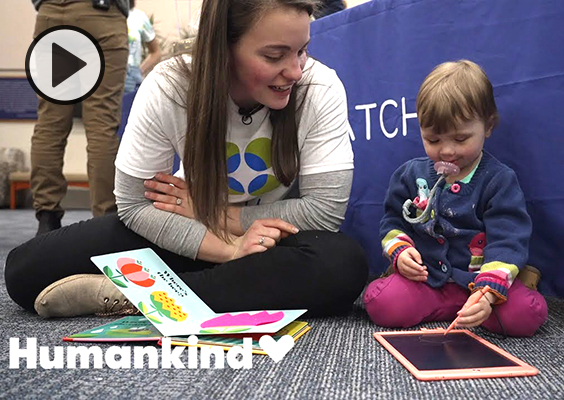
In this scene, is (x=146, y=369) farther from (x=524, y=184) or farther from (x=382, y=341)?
(x=524, y=184)

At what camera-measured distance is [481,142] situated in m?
1.08

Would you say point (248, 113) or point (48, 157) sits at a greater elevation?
point (248, 113)

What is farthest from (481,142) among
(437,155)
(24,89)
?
(24,89)

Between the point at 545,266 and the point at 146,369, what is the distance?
774 millimetres

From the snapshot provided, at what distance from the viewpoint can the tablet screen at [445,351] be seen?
0.81m

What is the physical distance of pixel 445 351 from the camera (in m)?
0.88

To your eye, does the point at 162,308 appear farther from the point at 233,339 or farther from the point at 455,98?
the point at 455,98

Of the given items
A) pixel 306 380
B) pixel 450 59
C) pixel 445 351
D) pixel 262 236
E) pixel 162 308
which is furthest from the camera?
pixel 450 59

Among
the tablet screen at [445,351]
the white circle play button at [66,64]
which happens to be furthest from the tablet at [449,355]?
the white circle play button at [66,64]

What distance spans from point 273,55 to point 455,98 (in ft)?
1.06

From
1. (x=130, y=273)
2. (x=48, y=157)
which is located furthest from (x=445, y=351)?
(x=48, y=157)

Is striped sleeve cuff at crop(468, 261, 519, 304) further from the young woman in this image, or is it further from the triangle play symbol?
the triangle play symbol

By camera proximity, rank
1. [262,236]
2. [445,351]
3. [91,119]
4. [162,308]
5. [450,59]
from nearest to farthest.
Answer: [445,351] < [162,308] < [262,236] < [450,59] < [91,119]

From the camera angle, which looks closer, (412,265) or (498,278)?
(498,278)
